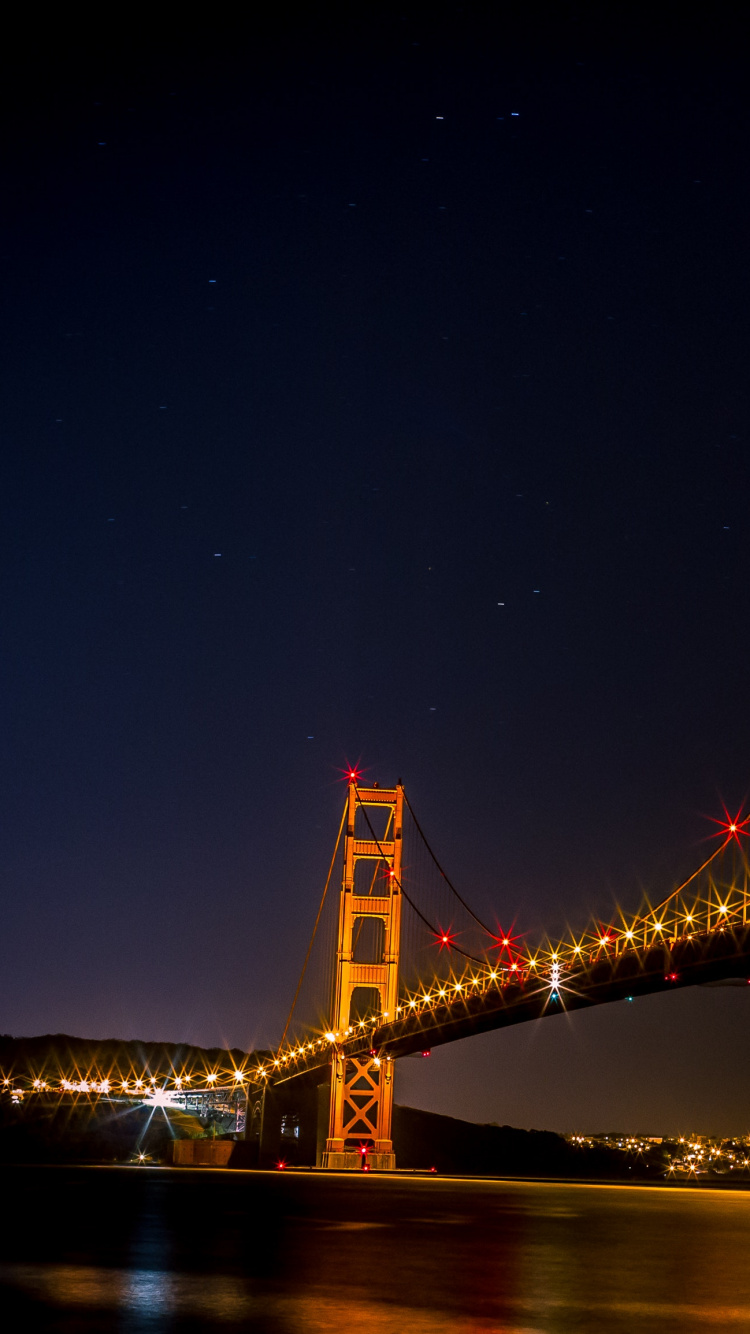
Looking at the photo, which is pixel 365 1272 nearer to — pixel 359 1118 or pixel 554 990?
pixel 554 990

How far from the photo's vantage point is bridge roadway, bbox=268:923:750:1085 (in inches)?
1773

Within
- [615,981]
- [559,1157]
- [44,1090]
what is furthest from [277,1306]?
[559,1157]

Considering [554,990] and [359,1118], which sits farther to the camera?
[359,1118]

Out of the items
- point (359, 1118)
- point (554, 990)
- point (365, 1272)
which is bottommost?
point (365, 1272)

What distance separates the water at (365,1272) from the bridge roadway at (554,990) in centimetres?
2456

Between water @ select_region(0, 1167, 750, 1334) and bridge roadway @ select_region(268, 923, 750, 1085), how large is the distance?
80.6 ft

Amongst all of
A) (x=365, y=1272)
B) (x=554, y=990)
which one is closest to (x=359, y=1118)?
(x=554, y=990)

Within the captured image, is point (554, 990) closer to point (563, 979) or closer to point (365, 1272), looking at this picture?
point (563, 979)

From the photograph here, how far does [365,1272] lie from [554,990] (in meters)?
43.5

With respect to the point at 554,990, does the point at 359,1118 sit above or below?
below

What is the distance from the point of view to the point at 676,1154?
181000 mm

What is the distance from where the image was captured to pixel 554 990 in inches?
2089

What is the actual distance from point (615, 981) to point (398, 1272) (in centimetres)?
4102

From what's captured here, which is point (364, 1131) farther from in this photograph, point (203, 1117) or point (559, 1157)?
point (559, 1157)
